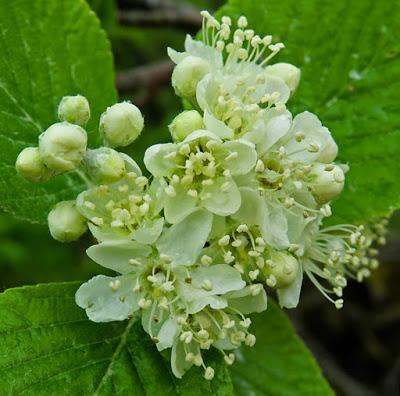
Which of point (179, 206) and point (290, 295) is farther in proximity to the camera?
point (290, 295)

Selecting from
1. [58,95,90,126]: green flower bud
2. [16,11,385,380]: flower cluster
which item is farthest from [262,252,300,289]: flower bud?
[58,95,90,126]: green flower bud

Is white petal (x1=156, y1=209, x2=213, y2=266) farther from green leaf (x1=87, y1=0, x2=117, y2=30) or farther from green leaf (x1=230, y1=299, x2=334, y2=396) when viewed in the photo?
green leaf (x1=87, y1=0, x2=117, y2=30)

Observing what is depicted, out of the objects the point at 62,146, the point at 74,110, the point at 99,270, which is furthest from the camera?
the point at 99,270

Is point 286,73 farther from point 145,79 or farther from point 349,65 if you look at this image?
point 145,79

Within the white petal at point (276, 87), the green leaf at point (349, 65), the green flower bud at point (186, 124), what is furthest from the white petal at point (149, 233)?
the green leaf at point (349, 65)

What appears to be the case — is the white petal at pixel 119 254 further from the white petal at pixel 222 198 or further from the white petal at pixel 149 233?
the white petal at pixel 222 198

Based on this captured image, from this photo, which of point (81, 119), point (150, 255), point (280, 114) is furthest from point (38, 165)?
point (280, 114)

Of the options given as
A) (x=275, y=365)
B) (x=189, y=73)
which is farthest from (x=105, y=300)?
(x=275, y=365)

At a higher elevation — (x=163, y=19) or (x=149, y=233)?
(x=149, y=233)
